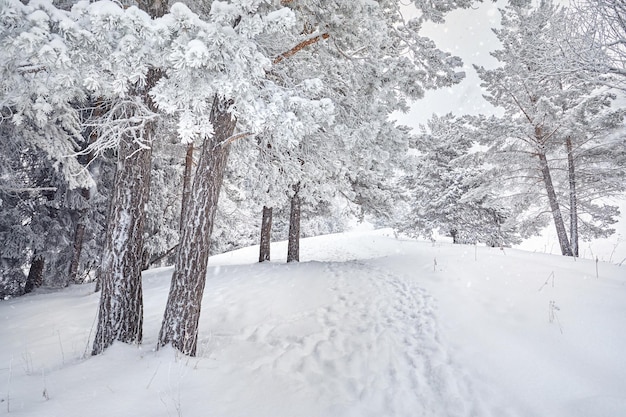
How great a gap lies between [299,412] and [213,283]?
675 cm

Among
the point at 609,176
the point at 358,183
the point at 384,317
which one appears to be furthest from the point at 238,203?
the point at 609,176

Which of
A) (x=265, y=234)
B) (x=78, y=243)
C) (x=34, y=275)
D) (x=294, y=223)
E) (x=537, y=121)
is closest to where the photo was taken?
(x=78, y=243)

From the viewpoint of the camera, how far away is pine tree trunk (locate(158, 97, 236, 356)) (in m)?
4.13

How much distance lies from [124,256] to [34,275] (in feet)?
31.9

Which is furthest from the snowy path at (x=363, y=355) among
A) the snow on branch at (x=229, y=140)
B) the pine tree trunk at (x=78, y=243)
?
the pine tree trunk at (x=78, y=243)

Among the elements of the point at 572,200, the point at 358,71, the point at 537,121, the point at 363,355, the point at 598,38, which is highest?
the point at 537,121

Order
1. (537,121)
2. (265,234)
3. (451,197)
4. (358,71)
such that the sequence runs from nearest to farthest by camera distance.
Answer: (358,71) < (537,121) < (265,234) < (451,197)

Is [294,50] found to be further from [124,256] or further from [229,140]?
[124,256]

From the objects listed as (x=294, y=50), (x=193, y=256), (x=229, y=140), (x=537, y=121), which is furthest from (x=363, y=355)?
(x=537, y=121)

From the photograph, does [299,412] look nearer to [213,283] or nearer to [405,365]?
[405,365]

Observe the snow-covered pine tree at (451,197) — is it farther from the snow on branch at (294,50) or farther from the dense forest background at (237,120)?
the snow on branch at (294,50)

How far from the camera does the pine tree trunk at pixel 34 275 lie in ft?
35.6

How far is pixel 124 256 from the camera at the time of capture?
4656 millimetres

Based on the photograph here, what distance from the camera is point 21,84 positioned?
12.9ft
